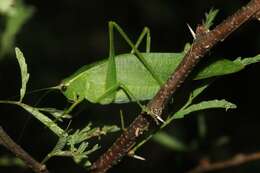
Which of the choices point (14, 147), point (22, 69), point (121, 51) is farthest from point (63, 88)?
point (121, 51)

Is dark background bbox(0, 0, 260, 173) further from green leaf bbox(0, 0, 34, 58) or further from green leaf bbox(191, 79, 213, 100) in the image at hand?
green leaf bbox(191, 79, 213, 100)

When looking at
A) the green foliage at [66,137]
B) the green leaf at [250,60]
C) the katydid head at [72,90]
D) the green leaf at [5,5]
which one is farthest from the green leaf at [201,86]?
the green leaf at [5,5]

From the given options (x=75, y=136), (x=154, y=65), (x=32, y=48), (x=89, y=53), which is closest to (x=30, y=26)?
(x=32, y=48)

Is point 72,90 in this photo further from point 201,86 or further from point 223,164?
point 223,164

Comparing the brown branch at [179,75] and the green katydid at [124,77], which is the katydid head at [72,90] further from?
the brown branch at [179,75]

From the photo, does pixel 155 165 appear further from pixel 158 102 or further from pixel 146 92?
pixel 158 102
